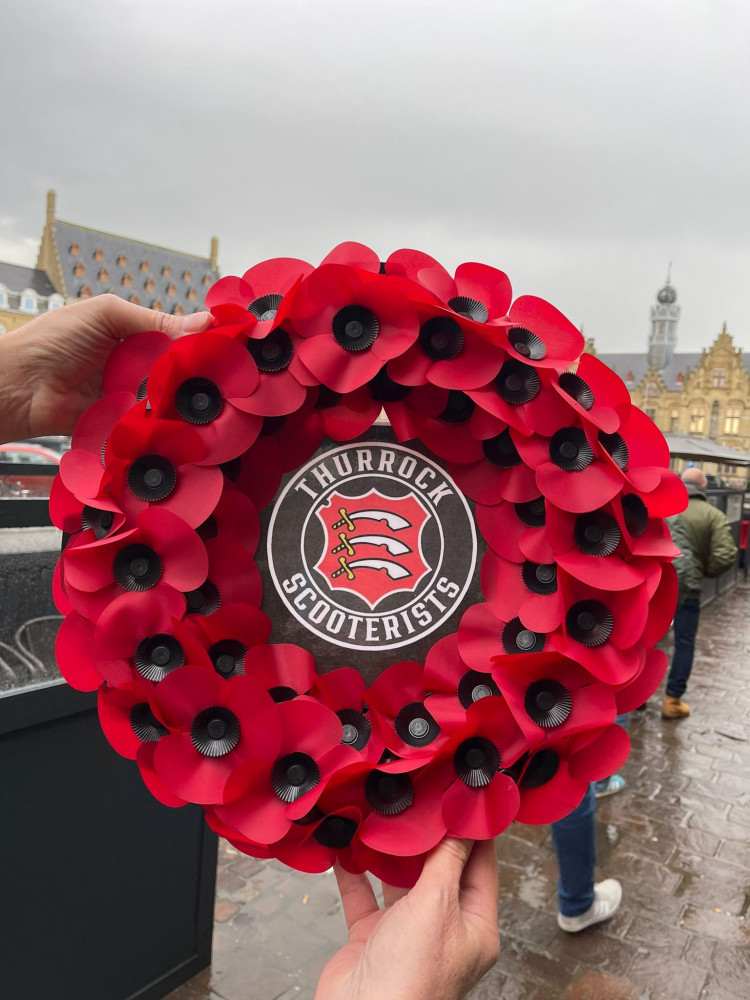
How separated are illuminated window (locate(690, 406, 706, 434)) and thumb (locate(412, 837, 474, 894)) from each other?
241 ft

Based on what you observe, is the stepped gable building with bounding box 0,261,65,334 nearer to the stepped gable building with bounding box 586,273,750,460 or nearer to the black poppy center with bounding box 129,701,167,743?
the stepped gable building with bounding box 586,273,750,460

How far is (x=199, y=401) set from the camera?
1249 mm

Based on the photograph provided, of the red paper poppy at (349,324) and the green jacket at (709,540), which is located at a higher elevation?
the red paper poppy at (349,324)

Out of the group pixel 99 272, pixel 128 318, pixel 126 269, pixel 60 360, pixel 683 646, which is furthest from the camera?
pixel 126 269

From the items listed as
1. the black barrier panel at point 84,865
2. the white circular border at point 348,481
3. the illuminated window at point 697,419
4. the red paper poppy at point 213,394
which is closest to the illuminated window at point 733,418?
the illuminated window at point 697,419

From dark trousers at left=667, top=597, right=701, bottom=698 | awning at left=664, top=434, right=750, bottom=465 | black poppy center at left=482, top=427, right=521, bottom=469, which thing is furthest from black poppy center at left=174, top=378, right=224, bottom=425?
awning at left=664, top=434, right=750, bottom=465

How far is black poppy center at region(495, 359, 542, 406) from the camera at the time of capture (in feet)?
4.14

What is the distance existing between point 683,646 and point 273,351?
19.3ft

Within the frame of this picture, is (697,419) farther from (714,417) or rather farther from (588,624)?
(588,624)

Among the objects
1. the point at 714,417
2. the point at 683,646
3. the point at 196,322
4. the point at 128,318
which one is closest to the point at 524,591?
the point at 196,322

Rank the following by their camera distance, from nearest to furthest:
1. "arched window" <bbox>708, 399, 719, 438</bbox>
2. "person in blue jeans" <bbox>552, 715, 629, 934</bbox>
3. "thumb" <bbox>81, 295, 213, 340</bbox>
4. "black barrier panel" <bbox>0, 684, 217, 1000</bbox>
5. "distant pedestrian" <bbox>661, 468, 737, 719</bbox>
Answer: "thumb" <bbox>81, 295, 213, 340</bbox> < "black barrier panel" <bbox>0, 684, 217, 1000</bbox> < "person in blue jeans" <bbox>552, 715, 629, 934</bbox> < "distant pedestrian" <bbox>661, 468, 737, 719</bbox> < "arched window" <bbox>708, 399, 719, 438</bbox>

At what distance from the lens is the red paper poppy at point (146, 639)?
1.20 metres

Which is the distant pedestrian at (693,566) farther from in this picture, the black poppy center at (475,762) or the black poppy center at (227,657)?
the black poppy center at (227,657)

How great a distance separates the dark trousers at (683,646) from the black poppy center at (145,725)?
571cm
